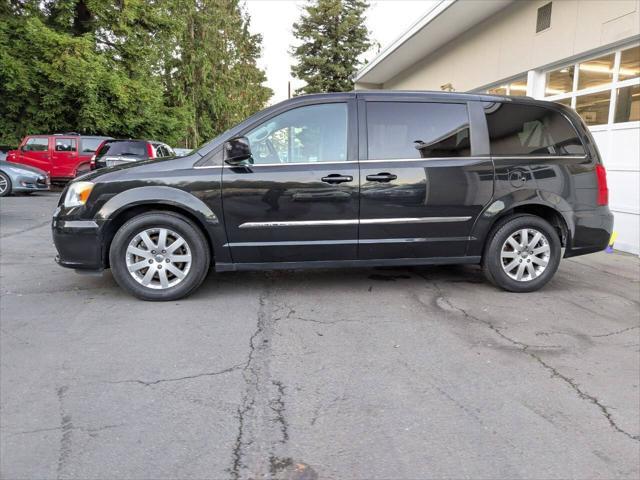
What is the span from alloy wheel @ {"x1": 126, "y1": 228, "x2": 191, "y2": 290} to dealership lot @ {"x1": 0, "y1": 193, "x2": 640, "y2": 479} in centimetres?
24

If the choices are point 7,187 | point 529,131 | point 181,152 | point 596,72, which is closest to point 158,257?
point 529,131

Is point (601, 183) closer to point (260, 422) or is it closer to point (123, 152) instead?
point (260, 422)

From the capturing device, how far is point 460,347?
12.1ft

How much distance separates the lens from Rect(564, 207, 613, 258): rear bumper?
5.05 metres

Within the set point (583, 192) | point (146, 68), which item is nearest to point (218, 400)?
point (583, 192)

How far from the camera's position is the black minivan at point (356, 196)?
4512mm

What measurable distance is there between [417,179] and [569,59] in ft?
20.1

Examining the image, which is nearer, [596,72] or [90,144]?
[596,72]

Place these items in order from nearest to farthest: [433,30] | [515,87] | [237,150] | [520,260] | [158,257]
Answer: [237,150], [158,257], [520,260], [515,87], [433,30]

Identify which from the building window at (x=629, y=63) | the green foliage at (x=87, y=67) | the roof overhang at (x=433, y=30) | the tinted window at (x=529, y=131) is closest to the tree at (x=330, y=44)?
the green foliage at (x=87, y=67)

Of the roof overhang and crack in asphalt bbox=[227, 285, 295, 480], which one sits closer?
crack in asphalt bbox=[227, 285, 295, 480]

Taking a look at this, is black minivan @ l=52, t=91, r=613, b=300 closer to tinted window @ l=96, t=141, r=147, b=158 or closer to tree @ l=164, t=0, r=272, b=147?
tinted window @ l=96, t=141, r=147, b=158

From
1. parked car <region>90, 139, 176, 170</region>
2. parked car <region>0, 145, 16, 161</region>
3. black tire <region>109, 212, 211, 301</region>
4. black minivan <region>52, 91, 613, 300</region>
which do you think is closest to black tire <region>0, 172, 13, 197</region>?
parked car <region>90, 139, 176, 170</region>

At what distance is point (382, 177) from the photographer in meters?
4.66
